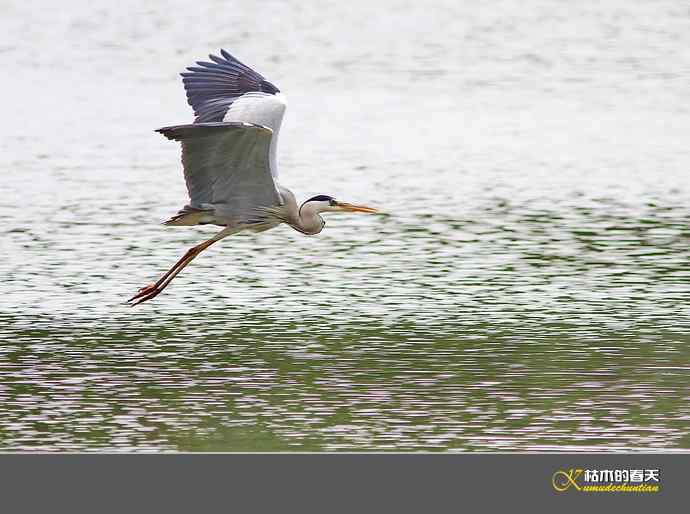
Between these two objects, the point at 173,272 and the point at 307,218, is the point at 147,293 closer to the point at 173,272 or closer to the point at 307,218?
the point at 173,272

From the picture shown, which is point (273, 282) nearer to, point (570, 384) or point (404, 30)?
point (570, 384)

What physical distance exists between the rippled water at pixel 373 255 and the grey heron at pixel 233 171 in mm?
544

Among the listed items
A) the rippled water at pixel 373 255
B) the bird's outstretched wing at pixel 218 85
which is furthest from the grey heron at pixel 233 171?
the rippled water at pixel 373 255

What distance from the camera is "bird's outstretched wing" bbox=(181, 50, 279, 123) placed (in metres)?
10.5

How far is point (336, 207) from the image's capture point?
10453 mm

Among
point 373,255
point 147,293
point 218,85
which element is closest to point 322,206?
point 218,85

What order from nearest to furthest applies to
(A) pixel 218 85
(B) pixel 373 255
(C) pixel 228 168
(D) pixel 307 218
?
(C) pixel 228 168
(D) pixel 307 218
(A) pixel 218 85
(B) pixel 373 255

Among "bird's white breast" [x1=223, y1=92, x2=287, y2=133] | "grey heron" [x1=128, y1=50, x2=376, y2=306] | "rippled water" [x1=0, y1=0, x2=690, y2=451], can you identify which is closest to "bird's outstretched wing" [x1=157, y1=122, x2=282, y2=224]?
"grey heron" [x1=128, y1=50, x2=376, y2=306]

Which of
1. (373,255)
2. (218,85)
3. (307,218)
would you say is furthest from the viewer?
(373,255)

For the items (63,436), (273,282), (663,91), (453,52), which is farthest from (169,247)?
(453,52)

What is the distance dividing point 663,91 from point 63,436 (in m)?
13.4

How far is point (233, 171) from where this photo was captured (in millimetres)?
9938

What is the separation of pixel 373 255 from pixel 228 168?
94.5 inches

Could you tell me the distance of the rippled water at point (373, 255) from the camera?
826 cm
